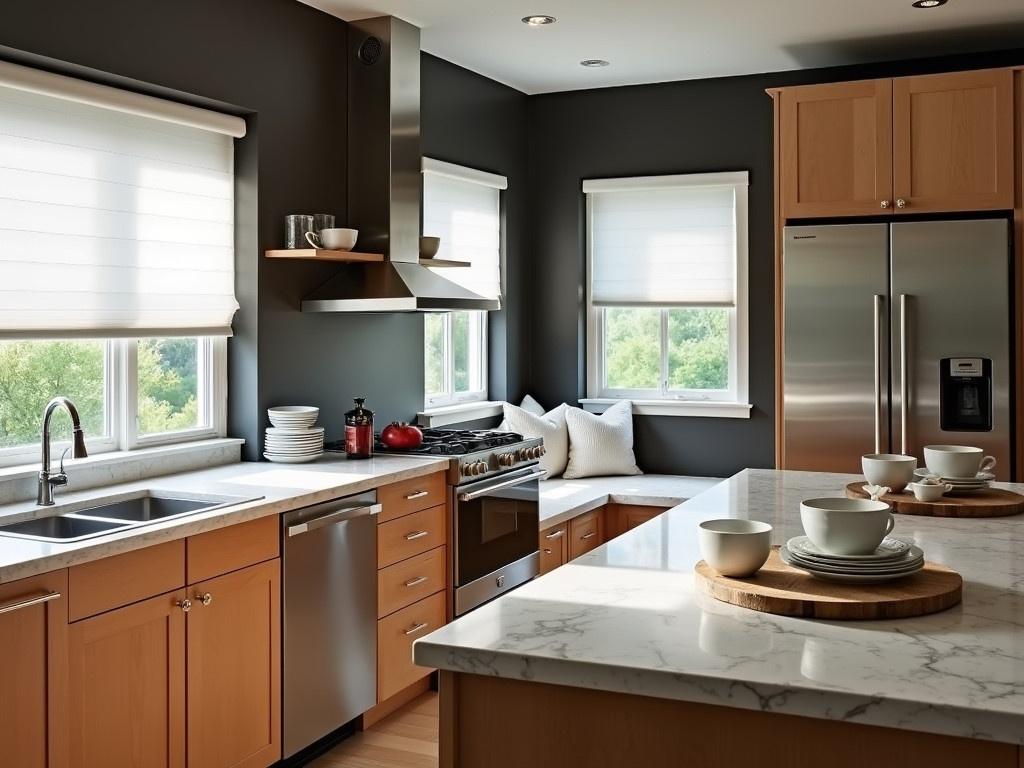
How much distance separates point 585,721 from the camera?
146cm

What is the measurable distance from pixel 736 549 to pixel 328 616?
2033mm

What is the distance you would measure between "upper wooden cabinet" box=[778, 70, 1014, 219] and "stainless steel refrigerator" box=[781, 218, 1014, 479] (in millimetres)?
145

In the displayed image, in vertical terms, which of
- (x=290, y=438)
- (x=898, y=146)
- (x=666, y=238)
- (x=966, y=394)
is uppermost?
(x=898, y=146)

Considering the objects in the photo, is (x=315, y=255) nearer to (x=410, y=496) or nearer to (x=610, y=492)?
(x=410, y=496)

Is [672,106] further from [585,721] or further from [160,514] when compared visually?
[585,721]

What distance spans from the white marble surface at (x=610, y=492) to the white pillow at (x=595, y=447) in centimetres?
6

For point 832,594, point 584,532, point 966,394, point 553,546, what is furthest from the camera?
point 584,532

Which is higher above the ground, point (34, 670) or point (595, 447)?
point (595, 447)

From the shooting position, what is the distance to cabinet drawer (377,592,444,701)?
3748 mm

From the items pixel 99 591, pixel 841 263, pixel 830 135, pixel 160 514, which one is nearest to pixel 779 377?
pixel 841 263

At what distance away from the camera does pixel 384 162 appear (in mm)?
4387

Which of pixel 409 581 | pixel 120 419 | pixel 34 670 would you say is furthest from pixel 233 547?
pixel 409 581

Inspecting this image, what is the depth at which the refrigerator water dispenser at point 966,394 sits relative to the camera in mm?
4516

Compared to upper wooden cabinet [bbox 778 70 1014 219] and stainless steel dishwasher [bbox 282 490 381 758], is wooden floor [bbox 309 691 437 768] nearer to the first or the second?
stainless steel dishwasher [bbox 282 490 381 758]
